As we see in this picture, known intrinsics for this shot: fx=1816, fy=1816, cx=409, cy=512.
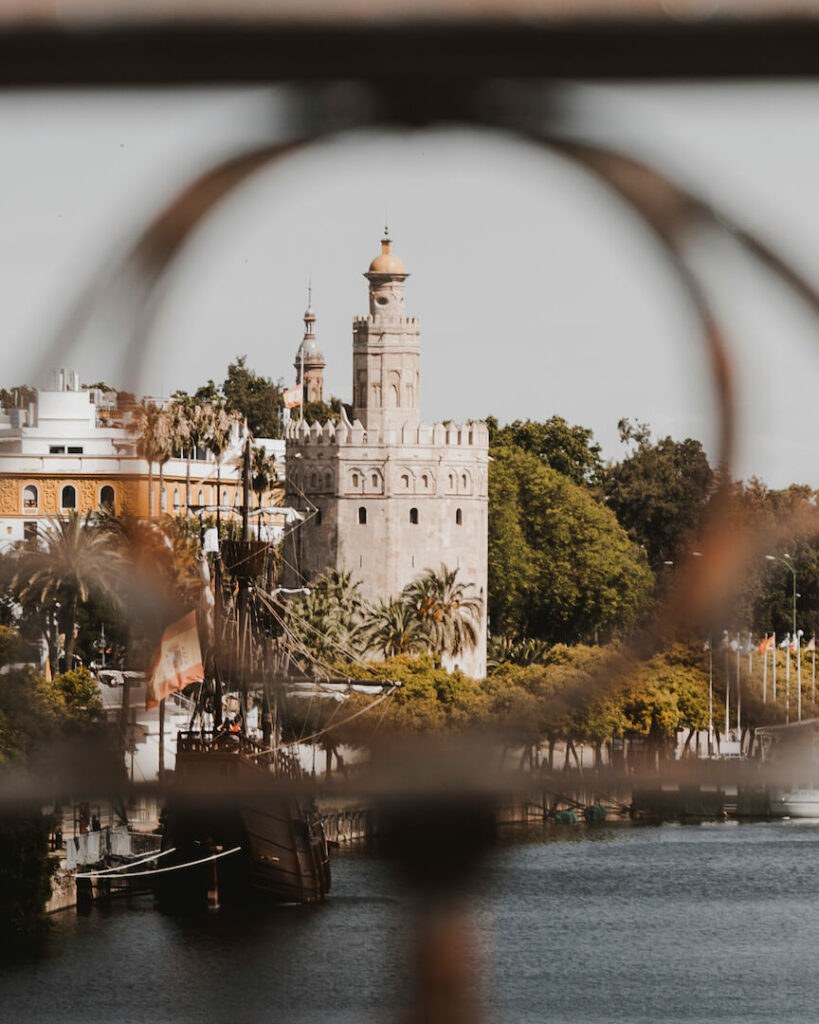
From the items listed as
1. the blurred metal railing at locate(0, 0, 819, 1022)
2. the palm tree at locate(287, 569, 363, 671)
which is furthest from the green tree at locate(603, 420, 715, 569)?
the palm tree at locate(287, 569, 363, 671)

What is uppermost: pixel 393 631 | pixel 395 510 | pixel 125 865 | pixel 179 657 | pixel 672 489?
pixel 395 510

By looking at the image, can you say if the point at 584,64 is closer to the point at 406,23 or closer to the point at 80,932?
the point at 406,23

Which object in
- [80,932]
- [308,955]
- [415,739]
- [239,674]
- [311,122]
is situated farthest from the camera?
[80,932]

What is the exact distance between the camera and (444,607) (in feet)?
154

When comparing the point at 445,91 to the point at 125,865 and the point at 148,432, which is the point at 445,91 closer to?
the point at 148,432

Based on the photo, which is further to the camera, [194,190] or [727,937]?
[727,937]

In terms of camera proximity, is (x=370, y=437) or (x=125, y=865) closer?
(x=125, y=865)

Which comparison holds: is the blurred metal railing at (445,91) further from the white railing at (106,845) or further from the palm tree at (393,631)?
the palm tree at (393,631)

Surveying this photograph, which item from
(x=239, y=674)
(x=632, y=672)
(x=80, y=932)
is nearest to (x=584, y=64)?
(x=632, y=672)

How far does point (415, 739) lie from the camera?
1.20m

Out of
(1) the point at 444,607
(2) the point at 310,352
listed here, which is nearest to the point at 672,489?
(2) the point at 310,352

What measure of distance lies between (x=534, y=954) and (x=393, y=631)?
15.7m

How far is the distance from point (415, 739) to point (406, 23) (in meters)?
0.48

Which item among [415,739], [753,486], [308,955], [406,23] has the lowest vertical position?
[308,955]
